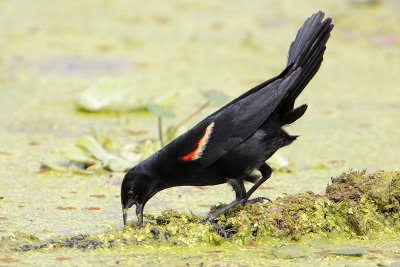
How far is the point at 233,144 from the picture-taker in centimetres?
403

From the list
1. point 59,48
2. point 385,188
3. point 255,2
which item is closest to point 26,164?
point 385,188

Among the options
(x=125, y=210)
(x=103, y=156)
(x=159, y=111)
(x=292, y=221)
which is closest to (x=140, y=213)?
(x=125, y=210)

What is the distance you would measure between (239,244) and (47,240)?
832mm

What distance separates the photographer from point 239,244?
3.80 metres

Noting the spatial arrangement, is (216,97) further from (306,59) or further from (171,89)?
(171,89)

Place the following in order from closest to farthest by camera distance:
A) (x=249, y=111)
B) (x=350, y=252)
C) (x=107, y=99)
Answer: (x=350, y=252) → (x=249, y=111) → (x=107, y=99)

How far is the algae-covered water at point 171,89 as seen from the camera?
12.6 ft

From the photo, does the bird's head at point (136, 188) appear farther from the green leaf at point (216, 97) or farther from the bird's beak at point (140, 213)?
the green leaf at point (216, 97)

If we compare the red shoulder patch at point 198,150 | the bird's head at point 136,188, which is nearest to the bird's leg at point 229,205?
the red shoulder patch at point 198,150

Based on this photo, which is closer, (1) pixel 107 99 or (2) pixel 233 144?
(2) pixel 233 144

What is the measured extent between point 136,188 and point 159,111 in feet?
4.27

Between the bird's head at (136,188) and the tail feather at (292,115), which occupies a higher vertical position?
the tail feather at (292,115)

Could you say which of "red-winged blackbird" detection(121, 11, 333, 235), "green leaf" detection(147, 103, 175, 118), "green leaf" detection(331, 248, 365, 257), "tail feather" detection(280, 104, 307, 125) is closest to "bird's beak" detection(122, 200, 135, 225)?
"red-winged blackbird" detection(121, 11, 333, 235)

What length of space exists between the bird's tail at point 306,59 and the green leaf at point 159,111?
1.20 meters
